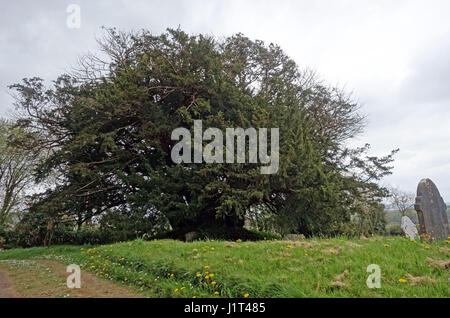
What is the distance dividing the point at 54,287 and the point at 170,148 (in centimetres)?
885

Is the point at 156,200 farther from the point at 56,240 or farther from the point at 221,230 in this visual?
the point at 56,240

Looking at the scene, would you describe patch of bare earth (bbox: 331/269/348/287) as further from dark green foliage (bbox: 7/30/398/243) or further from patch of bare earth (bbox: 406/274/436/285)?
dark green foliage (bbox: 7/30/398/243)

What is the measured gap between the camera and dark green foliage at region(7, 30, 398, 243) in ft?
34.9

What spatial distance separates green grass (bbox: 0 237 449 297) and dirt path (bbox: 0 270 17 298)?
1.73 metres

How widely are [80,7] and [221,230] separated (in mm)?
10614

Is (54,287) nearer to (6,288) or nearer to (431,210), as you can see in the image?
(6,288)

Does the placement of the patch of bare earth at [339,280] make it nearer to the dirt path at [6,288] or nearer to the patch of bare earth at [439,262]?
the patch of bare earth at [439,262]

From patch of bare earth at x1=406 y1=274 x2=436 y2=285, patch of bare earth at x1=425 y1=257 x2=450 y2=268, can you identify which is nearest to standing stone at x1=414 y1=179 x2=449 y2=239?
patch of bare earth at x1=425 y1=257 x2=450 y2=268

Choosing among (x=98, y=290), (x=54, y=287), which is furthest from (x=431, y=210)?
(x=54, y=287)

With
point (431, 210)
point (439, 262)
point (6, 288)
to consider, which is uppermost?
point (431, 210)

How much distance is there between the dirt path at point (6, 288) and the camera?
5.35 m

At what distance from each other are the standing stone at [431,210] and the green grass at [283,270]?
7.22ft

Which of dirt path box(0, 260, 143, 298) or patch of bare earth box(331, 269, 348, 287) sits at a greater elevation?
patch of bare earth box(331, 269, 348, 287)

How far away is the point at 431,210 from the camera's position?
299 inches
